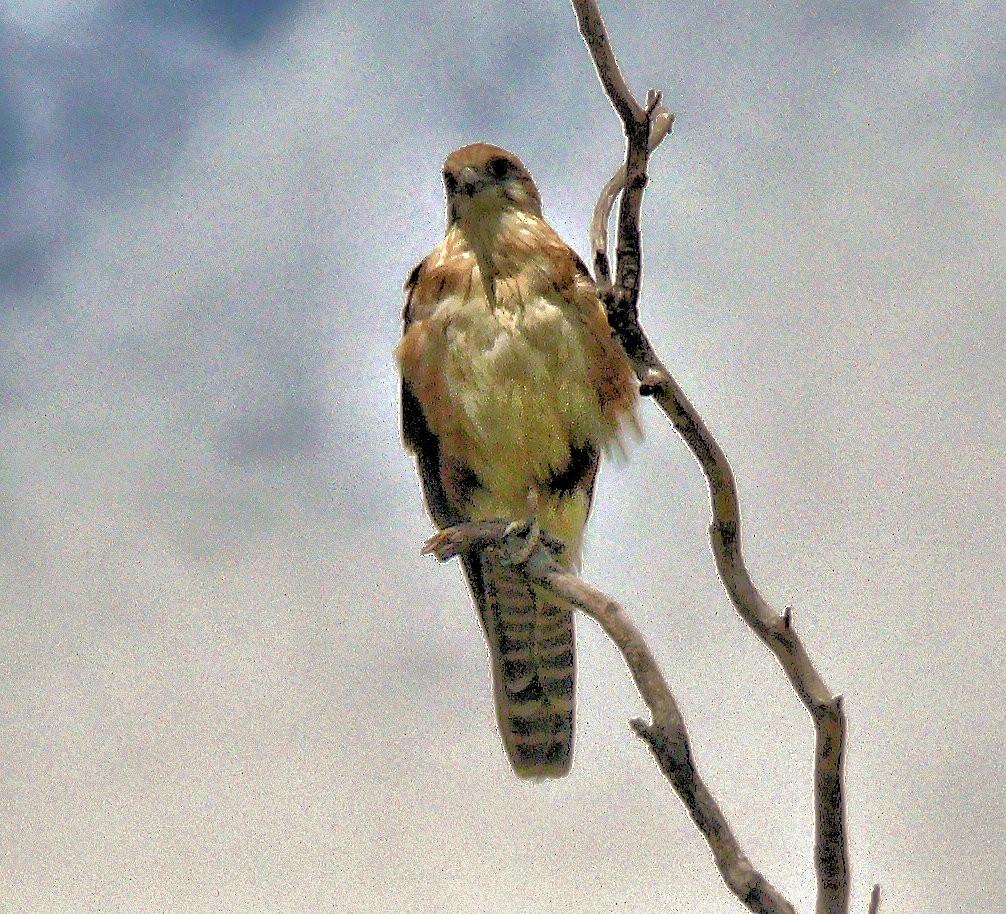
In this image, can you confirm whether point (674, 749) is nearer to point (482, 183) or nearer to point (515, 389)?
point (515, 389)

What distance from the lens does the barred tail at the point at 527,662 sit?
18.8 ft

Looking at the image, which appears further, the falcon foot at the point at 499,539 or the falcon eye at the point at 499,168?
the falcon eye at the point at 499,168

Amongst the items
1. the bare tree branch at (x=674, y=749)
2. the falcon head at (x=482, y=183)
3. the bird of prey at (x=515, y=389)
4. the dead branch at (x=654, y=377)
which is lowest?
the bare tree branch at (x=674, y=749)

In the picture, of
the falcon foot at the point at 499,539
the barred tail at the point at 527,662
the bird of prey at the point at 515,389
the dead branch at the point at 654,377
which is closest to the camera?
the dead branch at the point at 654,377

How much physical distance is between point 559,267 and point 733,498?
1983mm

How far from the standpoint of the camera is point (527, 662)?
6039 millimetres

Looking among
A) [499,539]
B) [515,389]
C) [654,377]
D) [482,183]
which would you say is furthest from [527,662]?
[654,377]

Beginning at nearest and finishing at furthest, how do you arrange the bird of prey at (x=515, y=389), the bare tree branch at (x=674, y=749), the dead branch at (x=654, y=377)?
the bare tree branch at (x=674, y=749)
the dead branch at (x=654, y=377)
the bird of prey at (x=515, y=389)

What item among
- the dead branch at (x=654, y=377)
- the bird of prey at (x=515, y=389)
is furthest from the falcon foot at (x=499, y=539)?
the dead branch at (x=654, y=377)

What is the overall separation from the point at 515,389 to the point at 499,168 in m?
1.09

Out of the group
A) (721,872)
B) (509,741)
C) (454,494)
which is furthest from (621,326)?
(509,741)

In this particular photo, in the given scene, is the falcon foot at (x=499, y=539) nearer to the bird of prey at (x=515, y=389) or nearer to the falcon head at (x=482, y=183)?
the bird of prey at (x=515, y=389)

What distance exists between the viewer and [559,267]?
5.47m

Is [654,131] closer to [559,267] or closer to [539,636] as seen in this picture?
[559,267]
